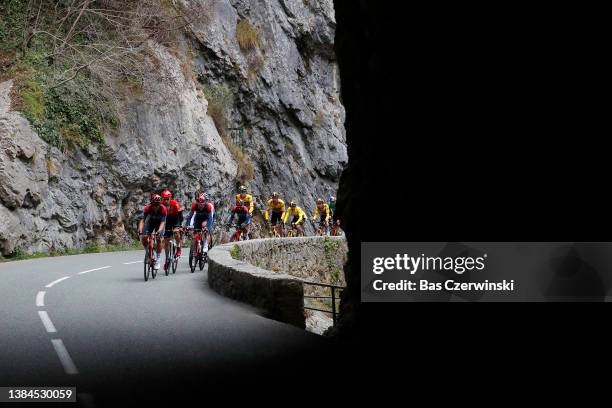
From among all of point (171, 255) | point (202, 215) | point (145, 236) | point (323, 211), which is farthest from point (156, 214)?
point (323, 211)

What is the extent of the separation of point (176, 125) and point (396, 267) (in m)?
25.9

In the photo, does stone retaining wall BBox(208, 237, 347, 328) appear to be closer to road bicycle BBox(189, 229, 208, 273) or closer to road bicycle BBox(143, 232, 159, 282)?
road bicycle BBox(189, 229, 208, 273)

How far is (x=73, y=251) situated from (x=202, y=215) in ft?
28.0

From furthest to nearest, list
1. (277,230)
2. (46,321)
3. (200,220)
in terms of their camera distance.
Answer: (277,230) → (200,220) → (46,321)

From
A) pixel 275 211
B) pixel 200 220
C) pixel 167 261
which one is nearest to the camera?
pixel 167 261

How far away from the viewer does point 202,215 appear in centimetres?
1916

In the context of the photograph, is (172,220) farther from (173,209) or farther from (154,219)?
(154,219)

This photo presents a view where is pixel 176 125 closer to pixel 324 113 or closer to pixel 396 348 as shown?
pixel 324 113

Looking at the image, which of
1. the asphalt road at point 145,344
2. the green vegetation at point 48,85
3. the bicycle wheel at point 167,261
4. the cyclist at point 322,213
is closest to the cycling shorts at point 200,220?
the bicycle wheel at point 167,261

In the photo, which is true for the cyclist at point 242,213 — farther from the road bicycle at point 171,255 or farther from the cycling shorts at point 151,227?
the cycling shorts at point 151,227

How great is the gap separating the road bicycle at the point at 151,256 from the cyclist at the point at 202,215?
2399 millimetres

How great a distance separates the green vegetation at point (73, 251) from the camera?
22594 millimetres

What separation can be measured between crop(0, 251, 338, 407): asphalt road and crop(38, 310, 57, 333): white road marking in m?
0.01

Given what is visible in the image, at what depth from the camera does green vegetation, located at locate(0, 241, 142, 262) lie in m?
22.6
